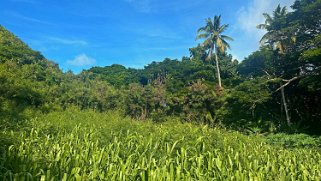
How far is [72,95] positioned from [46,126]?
2004cm

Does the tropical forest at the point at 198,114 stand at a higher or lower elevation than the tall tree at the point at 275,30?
lower

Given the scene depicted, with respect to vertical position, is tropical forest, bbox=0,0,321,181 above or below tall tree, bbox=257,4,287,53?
below

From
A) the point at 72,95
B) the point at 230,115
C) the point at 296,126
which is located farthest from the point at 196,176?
the point at 72,95

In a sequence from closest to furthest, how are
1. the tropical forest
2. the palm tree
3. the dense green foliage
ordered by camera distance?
the tropical forest
the dense green foliage
the palm tree

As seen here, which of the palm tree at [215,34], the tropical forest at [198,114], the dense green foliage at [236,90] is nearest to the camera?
the tropical forest at [198,114]

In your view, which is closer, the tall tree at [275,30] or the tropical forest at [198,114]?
the tropical forest at [198,114]

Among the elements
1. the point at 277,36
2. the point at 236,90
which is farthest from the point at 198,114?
the point at 277,36

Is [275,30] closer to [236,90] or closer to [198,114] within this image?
[236,90]

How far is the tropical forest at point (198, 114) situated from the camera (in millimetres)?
5004

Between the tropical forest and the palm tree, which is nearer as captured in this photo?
the tropical forest

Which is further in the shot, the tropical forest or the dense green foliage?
the dense green foliage

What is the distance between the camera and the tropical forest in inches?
197

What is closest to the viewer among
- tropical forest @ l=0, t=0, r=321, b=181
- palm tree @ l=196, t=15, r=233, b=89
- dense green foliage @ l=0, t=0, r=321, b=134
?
tropical forest @ l=0, t=0, r=321, b=181

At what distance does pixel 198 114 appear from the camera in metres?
27.0
